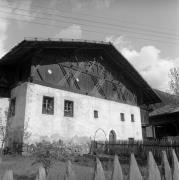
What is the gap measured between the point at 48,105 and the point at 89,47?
22.2ft

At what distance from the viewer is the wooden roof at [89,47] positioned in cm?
1377

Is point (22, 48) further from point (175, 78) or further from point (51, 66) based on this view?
point (175, 78)

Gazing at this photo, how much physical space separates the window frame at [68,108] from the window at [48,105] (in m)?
1.27

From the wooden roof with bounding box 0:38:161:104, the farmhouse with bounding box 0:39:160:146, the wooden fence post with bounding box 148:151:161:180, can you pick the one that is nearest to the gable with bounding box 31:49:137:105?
the farmhouse with bounding box 0:39:160:146

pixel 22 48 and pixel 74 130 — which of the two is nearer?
pixel 22 48

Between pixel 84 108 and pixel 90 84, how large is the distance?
258cm

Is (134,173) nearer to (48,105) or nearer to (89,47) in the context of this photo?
(48,105)

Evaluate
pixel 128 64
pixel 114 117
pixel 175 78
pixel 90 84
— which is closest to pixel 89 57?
pixel 90 84

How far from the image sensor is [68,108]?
1625cm

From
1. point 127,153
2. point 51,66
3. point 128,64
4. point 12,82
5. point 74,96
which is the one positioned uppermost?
point 128,64

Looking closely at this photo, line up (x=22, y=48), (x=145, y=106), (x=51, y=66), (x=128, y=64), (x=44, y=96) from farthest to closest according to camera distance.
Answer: (x=145, y=106), (x=128, y=64), (x=51, y=66), (x=44, y=96), (x=22, y=48)

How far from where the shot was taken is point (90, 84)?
1864 cm

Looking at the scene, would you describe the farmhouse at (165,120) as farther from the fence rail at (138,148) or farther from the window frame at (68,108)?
the window frame at (68,108)

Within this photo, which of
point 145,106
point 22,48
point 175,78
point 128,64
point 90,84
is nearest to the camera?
point 22,48
